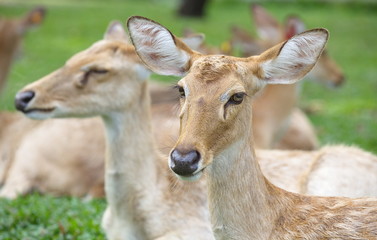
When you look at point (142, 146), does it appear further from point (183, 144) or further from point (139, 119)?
point (183, 144)

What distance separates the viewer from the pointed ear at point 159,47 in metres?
4.41

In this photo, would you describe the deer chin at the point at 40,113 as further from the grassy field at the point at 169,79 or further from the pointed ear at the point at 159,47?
the pointed ear at the point at 159,47

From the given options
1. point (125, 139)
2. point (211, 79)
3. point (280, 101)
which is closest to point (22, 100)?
point (125, 139)

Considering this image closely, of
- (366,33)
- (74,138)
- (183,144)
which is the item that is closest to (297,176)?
(183,144)

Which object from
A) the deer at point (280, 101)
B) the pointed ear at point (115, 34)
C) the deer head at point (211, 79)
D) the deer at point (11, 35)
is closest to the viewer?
the deer head at point (211, 79)

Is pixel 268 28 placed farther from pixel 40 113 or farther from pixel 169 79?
pixel 40 113

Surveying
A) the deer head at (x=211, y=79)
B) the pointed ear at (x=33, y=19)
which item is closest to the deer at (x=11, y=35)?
the pointed ear at (x=33, y=19)

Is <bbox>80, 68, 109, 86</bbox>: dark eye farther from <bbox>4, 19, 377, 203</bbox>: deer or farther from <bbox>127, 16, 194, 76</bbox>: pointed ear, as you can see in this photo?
<bbox>127, 16, 194, 76</bbox>: pointed ear

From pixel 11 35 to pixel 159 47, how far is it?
777cm

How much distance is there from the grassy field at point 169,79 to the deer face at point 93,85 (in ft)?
3.27

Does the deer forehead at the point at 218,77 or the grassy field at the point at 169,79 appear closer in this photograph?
the deer forehead at the point at 218,77

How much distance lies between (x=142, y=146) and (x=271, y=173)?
40.8 inches

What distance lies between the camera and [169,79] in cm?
1486

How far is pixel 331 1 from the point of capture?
30.2 meters
